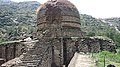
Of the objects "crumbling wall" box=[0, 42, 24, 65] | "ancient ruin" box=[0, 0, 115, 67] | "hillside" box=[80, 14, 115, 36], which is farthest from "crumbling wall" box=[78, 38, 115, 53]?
"hillside" box=[80, 14, 115, 36]

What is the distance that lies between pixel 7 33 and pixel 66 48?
54493 mm

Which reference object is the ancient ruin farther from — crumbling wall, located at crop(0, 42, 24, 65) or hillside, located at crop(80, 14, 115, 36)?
hillside, located at crop(80, 14, 115, 36)

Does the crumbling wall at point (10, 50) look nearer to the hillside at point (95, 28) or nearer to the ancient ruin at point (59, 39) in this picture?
the ancient ruin at point (59, 39)

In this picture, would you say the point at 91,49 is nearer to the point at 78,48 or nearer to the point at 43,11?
the point at 78,48

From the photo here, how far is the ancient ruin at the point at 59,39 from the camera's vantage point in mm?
19856

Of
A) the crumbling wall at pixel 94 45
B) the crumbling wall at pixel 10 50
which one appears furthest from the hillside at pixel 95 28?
the crumbling wall at pixel 10 50

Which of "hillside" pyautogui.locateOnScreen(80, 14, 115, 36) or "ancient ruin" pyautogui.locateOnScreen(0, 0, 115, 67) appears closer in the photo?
"ancient ruin" pyautogui.locateOnScreen(0, 0, 115, 67)

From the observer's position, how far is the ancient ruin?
65.1 feet

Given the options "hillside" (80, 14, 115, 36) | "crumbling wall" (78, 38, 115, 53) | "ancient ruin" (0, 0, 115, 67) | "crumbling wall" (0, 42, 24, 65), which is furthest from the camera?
"hillside" (80, 14, 115, 36)

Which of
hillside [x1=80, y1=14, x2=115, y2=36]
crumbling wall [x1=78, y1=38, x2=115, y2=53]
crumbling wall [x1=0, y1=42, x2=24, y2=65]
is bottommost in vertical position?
hillside [x1=80, y1=14, x2=115, y2=36]

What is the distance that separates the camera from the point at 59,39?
21547 mm

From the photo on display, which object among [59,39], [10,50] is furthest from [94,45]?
[10,50]

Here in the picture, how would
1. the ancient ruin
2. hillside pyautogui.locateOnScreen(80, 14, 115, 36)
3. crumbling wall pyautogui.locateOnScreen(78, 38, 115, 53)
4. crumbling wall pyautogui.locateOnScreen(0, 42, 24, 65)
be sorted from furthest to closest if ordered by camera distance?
hillside pyautogui.locateOnScreen(80, 14, 115, 36), crumbling wall pyautogui.locateOnScreen(0, 42, 24, 65), crumbling wall pyautogui.locateOnScreen(78, 38, 115, 53), the ancient ruin

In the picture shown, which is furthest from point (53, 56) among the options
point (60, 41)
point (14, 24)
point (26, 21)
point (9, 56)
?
point (26, 21)
